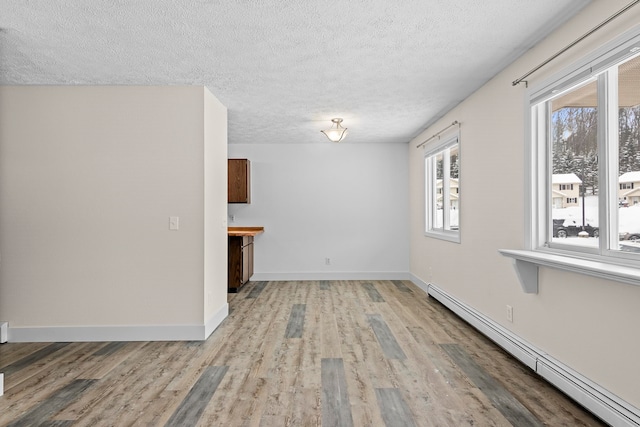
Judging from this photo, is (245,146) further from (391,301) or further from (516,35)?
(516,35)

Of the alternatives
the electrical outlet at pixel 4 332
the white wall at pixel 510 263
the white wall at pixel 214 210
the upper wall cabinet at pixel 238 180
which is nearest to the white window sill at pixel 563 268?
the white wall at pixel 510 263

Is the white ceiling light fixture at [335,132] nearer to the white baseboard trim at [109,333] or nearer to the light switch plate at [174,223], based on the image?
the light switch plate at [174,223]

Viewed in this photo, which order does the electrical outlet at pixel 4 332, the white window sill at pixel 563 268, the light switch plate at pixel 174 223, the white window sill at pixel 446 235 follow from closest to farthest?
1. the white window sill at pixel 563 268
2. the electrical outlet at pixel 4 332
3. the light switch plate at pixel 174 223
4. the white window sill at pixel 446 235

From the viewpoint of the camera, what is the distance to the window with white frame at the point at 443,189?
4848 mm

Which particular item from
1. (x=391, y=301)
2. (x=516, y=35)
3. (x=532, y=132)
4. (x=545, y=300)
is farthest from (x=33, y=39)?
(x=391, y=301)

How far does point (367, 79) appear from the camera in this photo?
3572 mm

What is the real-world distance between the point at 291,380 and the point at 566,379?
1771 mm

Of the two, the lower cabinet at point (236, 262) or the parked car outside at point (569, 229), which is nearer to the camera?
the parked car outside at point (569, 229)

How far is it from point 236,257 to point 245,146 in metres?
2.09

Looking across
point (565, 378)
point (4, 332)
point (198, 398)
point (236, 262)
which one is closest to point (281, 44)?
point (198, 398)

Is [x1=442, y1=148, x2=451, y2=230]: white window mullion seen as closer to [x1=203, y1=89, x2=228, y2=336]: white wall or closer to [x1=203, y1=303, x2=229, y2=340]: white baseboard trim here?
[x1=203, y1=89, x2=228, y2=336]: white wall

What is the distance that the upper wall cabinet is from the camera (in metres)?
6.58

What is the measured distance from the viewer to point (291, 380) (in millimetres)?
2756

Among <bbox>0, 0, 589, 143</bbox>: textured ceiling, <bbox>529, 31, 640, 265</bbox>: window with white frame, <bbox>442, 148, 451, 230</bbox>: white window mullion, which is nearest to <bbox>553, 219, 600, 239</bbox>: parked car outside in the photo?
<bbox>529, 31, 640, 265</bbox>: window with white frame
